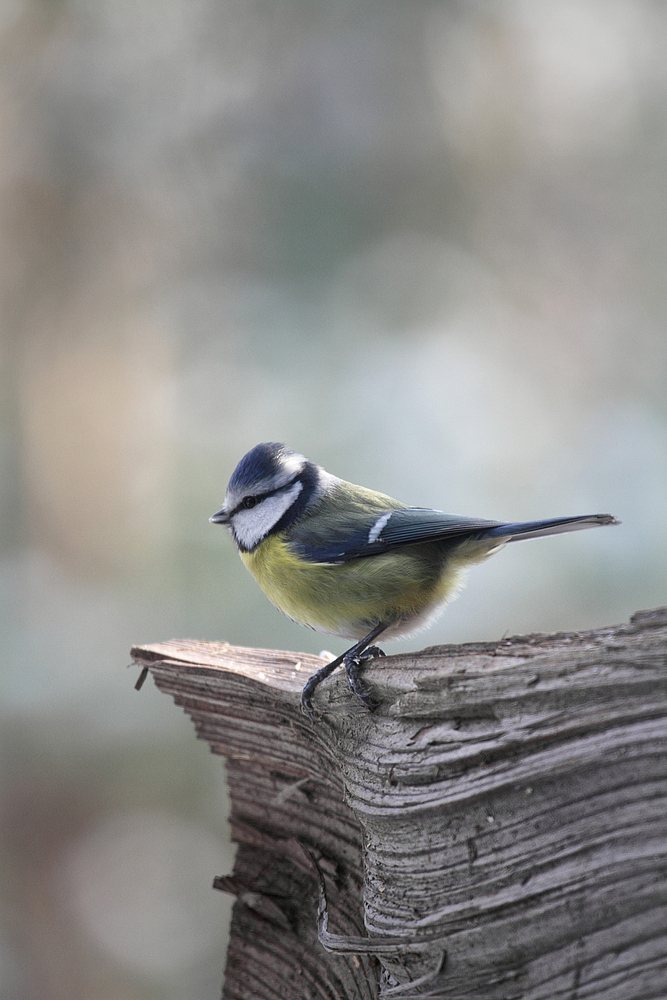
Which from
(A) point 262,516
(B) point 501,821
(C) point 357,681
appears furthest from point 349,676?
(A) point 262,516

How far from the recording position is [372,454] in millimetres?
1606

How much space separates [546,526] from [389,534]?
0.19 meters

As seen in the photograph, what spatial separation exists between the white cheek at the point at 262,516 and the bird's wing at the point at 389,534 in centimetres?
6

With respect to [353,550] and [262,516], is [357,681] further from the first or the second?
[262,516]

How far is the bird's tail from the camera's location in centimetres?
71

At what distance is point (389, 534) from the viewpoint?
91cm

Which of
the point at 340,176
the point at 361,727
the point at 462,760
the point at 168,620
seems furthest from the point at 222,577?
the point at 462,760

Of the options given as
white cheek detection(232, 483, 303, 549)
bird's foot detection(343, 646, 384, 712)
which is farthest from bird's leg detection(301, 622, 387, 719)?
white cheek detection(232, 483, 303, 549)

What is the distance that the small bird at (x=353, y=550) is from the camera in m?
0.87

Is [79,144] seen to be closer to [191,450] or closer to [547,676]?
[191,450]

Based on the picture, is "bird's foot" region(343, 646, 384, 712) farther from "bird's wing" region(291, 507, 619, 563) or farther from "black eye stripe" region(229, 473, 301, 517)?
"black eye stripe" region(229, 473, 301, 517)

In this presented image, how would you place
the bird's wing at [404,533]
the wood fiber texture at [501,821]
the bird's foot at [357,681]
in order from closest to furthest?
1. the wood fiber texture at [501,821]
2. the bird's foot at [357,681]
3. the bird's wing at [404,533]

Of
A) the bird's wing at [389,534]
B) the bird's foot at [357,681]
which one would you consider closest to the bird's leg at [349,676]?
the bird's foot at [357,681]

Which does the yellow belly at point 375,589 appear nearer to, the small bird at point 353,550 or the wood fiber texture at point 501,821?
A: the small bird at point 353,550
